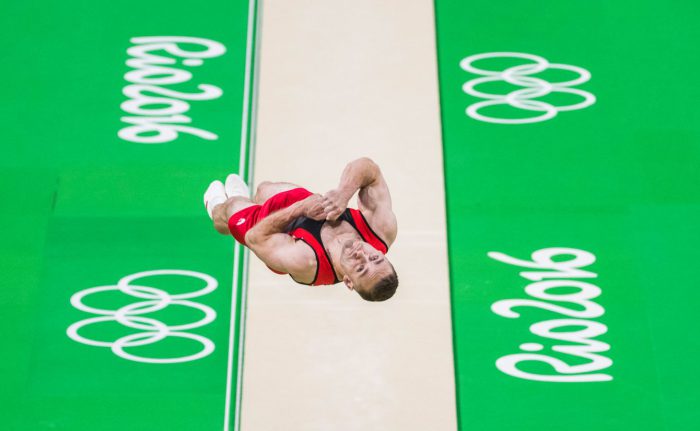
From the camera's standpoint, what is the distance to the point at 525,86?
712 cm

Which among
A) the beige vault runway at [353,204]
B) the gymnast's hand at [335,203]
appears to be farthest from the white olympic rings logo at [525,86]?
Answer: the gymnast's hand at [335,203]

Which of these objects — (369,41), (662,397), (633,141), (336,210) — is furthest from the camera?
(369,41)

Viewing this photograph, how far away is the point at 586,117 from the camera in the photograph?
7.00m

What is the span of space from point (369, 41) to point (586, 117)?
1789 millimetres

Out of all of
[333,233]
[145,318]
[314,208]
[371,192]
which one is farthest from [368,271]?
[145,318]

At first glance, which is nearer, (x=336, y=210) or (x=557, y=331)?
(x=336, y=210)

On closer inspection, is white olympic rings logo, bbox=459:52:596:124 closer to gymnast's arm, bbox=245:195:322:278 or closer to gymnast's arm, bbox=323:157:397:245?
gymnast's arm, bbox=323:157:397:245

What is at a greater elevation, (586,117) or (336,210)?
(586,117)

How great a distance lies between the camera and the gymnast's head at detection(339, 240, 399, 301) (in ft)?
16.8

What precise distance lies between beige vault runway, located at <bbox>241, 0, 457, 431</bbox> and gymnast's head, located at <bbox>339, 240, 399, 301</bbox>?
1.08 meters

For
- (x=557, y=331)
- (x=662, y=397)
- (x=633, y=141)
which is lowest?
(x=662, y=397)

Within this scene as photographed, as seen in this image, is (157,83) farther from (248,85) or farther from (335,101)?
(335,101)

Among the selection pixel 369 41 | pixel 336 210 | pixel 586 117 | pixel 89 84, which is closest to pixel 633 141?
pixel 586 117

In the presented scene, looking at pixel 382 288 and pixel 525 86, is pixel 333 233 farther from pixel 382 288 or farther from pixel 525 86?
pixel 525 86
